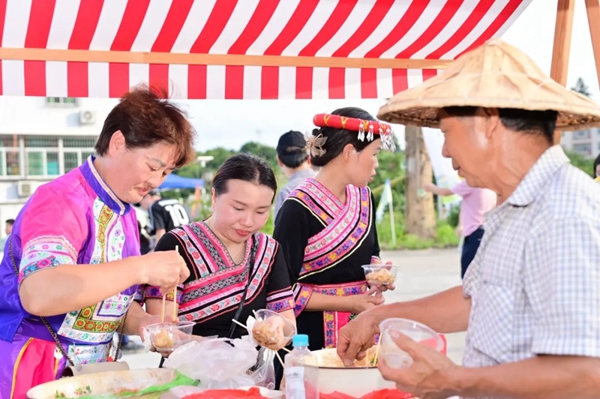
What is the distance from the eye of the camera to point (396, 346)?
5.18ft

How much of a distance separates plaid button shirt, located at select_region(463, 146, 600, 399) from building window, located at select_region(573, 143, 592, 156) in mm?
20796

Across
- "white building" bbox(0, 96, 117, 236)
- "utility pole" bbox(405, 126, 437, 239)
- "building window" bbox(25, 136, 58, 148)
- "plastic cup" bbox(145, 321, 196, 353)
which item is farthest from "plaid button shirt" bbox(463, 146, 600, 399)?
"building window" bbox(25, 136, 58, 148)

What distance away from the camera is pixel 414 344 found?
5.08 ft

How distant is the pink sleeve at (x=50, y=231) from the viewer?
2.06 m

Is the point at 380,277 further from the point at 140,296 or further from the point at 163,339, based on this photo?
the point at 163,339

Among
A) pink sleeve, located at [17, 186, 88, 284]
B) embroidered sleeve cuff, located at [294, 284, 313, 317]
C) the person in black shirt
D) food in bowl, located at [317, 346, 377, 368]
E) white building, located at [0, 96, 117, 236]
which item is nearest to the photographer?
pink sleeve, located at [17, 186, 88, 284]

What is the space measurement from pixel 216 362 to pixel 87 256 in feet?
1.66

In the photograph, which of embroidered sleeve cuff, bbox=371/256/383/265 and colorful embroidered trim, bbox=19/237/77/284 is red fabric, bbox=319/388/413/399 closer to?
colorful embroidered trim, bbox=19/237/77/284

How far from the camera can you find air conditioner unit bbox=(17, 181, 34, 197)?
20781 mm

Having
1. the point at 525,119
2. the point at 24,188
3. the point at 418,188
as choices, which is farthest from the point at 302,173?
the point at 24,188

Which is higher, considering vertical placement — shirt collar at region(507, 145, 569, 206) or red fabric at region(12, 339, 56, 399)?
shirt collar at region(507, 145, 569, 206)

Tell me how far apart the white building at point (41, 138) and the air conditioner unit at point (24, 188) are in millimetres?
27

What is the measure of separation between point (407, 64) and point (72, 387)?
2217 mm

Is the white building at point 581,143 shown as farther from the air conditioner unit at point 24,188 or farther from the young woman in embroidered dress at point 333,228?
the young woman in embroidered dress at point 333,228
